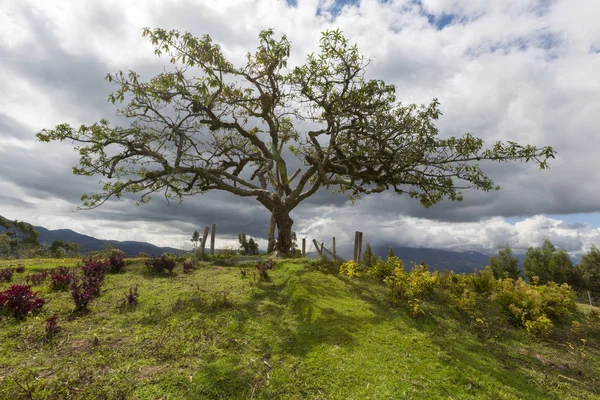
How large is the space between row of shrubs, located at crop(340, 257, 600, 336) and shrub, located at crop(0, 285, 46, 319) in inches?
388

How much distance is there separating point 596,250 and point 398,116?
218 ft

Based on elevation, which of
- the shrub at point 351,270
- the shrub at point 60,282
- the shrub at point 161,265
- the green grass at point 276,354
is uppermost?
the shrub at point 351,270

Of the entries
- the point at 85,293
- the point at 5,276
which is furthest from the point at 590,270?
the point at 5,276

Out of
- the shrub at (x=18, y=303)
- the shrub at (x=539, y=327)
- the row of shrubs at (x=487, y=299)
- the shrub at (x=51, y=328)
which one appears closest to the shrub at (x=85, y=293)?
the shrub at (x=18, y=303)

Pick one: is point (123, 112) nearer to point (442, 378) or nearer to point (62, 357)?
point (62, 357)

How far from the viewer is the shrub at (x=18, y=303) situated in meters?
7.18

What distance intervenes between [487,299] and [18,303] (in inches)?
560

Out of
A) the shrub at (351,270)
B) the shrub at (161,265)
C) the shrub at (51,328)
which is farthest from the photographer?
the shrub at (161,265)

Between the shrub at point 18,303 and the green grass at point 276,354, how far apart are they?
304mm

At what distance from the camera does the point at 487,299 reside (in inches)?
413

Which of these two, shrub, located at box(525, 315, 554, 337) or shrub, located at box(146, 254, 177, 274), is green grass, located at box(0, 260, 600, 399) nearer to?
shrub, located at box(525, 315, 554, 337)

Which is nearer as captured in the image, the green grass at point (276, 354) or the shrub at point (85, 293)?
the green grass at point (276, 354)

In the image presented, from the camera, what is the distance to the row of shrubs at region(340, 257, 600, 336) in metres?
8.27

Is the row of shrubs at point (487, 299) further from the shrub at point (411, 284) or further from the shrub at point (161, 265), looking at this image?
the shrub at point (161, 265)
